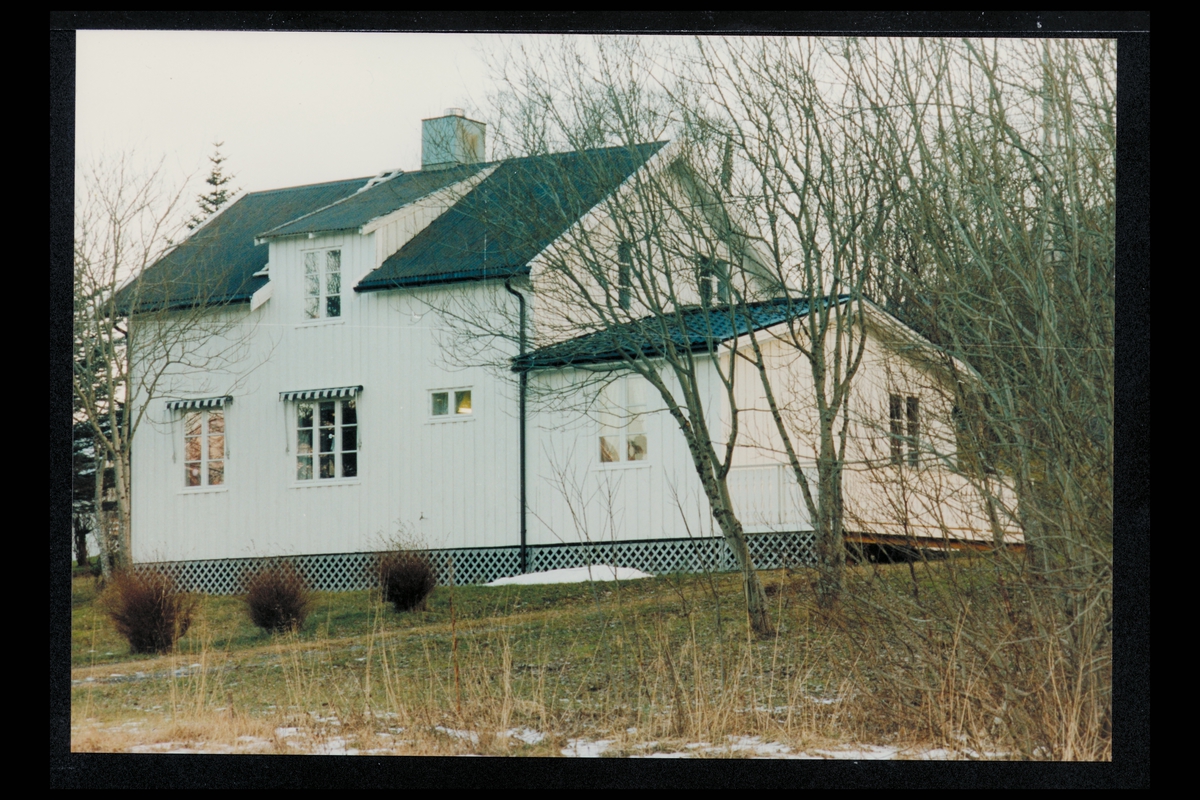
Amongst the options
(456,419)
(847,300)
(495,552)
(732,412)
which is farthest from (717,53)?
(495,552)

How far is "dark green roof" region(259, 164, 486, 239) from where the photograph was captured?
33.1 ft

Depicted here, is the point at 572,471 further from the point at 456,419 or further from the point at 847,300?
the point at 847,300

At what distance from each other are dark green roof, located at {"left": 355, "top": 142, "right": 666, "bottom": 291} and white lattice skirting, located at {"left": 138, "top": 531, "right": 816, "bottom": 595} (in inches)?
90.6

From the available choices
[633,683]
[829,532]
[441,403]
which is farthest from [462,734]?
[441,403]

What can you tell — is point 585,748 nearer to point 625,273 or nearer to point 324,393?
point 324,393

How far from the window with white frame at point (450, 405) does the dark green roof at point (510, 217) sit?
95cm

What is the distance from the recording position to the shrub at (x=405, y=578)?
379 inches

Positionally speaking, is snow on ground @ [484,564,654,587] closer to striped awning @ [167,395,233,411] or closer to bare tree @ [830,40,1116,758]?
striped awning @ [167,395,233,411]

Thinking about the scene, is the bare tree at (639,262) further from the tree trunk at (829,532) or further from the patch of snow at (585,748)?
the patch of snow at (585,748)

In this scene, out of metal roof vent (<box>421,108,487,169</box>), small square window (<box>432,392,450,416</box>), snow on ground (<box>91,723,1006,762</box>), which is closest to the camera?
snow on ground (<box>91,723,1006,762</box>)

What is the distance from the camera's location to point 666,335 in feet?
32.3

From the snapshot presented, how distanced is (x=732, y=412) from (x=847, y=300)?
1.35 metres

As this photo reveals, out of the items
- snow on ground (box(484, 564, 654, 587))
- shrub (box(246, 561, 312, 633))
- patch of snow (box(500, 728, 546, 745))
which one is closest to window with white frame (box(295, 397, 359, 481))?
shrub (box(246, 561, 312, 633))

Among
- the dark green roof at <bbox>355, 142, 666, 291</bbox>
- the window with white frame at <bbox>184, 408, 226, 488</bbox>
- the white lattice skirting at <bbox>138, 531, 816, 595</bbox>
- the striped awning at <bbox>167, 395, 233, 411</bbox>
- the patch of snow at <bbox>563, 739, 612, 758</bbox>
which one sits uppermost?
the dark green roof at <bbox>355, 142, 666, 291</bbox>
